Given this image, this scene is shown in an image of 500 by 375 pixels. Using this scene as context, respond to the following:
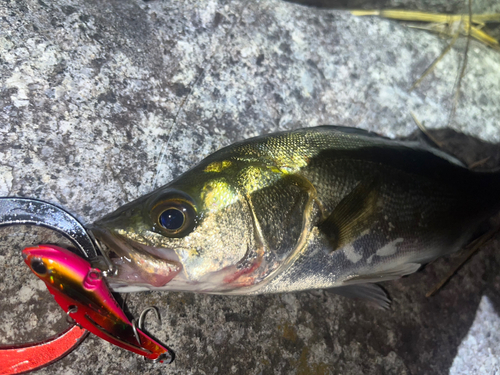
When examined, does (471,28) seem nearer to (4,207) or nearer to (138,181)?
(138,181)

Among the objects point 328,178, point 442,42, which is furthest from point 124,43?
point 442,42

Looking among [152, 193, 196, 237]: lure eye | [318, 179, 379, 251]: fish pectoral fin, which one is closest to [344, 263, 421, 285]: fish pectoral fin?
[318, 179, 379, 251]: fish pectoral fin

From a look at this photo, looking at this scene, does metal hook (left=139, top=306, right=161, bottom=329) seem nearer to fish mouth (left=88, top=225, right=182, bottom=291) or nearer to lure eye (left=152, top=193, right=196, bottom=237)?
fish mouth (left=88, top=225, right=182, bottom=291)

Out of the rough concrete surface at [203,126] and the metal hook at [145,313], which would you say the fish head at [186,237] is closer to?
the metal hook at [145,313]

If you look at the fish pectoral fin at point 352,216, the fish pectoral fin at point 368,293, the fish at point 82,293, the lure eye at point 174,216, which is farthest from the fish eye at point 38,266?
the fish pectoral fin at point 368,293

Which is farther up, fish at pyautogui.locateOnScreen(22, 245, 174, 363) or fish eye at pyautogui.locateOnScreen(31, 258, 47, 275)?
fish eye at pyautogui.locateOnScreen(31, 258, 47, 275)

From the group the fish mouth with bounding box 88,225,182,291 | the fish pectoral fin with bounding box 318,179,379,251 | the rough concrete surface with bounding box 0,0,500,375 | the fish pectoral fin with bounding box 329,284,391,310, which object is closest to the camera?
the fish mouth with bounding box 88,225,182,291
